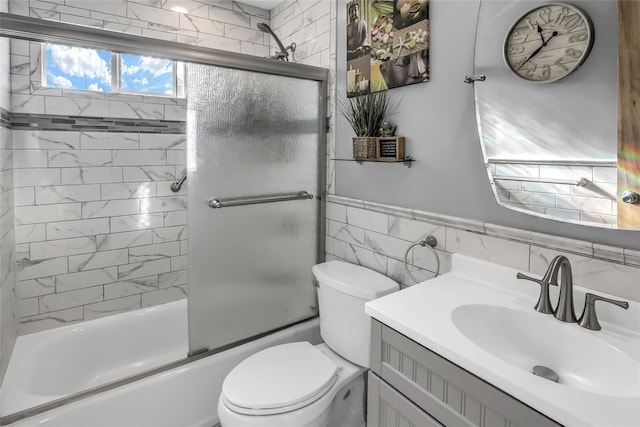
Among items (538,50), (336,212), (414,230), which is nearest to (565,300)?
(414,230)

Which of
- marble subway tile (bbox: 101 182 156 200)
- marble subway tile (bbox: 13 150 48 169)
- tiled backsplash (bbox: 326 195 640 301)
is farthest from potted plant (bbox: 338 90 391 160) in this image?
marble subway tile (bbox: 13 150 48 169)

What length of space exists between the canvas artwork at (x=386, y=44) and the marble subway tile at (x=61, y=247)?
1.95 meters

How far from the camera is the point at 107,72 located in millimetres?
2408

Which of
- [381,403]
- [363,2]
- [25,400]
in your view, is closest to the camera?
[381,403]

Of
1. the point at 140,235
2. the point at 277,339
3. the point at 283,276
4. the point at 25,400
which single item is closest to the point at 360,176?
the point at 283,276

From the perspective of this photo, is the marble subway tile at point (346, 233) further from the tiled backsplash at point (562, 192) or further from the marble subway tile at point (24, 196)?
the marble subway tile at point (24, 196)

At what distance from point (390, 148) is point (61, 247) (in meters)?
2.13

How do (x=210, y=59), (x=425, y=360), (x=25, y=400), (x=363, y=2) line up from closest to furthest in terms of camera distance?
(x=425, y=360), (x=25, y=400), (x=210, y=59), (x=363, y=2)

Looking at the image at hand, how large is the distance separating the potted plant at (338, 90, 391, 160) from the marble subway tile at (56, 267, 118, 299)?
6.18ft

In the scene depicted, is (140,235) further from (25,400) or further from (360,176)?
(360,176)

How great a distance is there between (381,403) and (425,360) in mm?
→ 272

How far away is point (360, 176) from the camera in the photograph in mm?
2025

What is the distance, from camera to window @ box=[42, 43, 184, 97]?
2.24m

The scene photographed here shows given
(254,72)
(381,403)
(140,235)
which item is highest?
(254,72)
